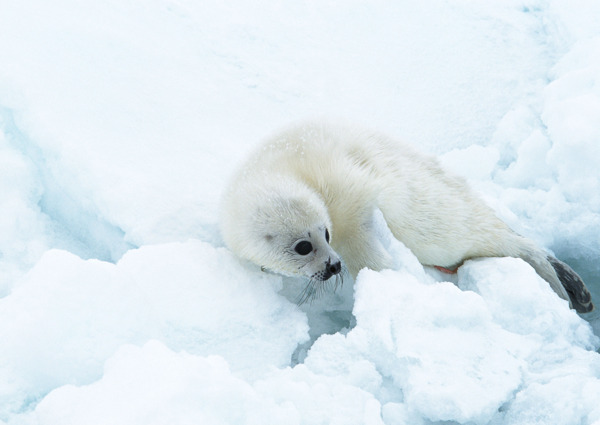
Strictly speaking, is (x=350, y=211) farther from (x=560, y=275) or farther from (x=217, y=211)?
(x=560, y=275)

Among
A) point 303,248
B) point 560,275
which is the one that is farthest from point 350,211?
point 560,275

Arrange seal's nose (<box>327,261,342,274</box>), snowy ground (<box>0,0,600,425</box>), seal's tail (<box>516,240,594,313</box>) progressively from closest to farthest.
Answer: snowy ground (<box>0,0,600,425</box>) → seal's nose (<box>327,261,342,274</box>) → seal's tail (<box>516,240,594,313</box>)

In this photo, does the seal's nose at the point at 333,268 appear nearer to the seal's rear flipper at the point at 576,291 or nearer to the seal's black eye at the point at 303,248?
the seal's black eye at the point at 303,248

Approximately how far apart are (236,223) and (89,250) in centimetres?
79

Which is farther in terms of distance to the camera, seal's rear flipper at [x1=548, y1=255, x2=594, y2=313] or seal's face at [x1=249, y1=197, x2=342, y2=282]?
seal's rear flipper at [x1=548, y1=255, x2=594, y2=313]

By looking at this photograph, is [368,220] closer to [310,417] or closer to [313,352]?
[313,352]

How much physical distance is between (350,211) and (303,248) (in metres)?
0.30

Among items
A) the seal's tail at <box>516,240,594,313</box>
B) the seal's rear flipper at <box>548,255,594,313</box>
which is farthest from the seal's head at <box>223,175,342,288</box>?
the seal's rear flipper at <box>548,255,594,313</box>

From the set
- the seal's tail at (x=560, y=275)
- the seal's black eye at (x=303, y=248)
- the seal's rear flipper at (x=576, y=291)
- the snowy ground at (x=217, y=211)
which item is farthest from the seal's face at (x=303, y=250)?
the seal's rear flipper at (x=576, y=291)

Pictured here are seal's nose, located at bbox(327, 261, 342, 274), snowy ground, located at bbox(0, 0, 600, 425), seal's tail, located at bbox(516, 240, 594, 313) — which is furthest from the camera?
seal's tail, located at bbox(516, 240, 594, 313)

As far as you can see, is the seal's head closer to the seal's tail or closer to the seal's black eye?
the seal's black eye

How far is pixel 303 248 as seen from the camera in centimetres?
255

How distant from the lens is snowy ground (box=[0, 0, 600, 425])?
1.72 meters

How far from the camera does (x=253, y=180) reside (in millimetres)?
2672
